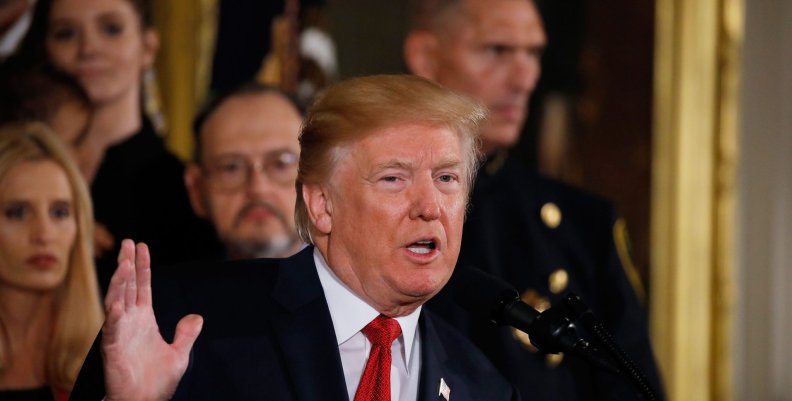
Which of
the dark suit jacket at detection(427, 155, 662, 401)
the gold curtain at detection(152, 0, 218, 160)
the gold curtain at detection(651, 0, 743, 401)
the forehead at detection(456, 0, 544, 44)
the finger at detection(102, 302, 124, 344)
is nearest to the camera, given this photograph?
the finger at detection(102, 302, 124, 344)

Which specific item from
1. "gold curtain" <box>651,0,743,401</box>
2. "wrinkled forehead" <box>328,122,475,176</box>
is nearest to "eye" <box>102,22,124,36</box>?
"wrinkled forehead" <box>328,122,475,176</box>

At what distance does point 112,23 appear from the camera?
3.86m

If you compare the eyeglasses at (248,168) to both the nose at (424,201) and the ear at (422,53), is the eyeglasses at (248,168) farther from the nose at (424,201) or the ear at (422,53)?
the nose at (424,201)

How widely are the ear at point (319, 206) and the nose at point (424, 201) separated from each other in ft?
0.64

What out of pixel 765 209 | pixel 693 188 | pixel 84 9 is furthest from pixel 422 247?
pixel 765 209

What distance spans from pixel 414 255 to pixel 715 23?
286 cm

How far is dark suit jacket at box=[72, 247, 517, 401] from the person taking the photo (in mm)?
2223

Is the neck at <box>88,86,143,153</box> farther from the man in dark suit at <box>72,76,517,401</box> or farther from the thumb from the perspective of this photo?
the thumb

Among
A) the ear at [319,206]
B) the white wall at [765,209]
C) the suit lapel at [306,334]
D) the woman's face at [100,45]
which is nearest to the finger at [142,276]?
the suit lapel at [306,334]

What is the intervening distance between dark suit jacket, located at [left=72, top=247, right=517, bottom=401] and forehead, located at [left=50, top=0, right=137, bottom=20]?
169 cm

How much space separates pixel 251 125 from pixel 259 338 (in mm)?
1719

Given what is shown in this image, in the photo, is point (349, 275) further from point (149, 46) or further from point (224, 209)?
point (149, 46)

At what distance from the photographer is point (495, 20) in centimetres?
426

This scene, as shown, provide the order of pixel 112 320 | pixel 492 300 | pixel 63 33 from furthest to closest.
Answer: pixel 63 33, pixel 492 300, pixel 112 320
